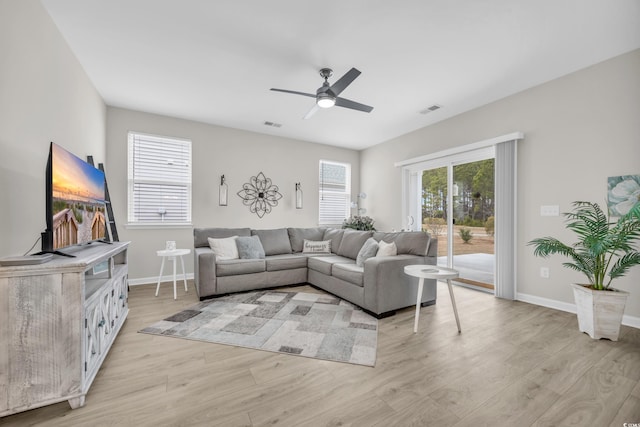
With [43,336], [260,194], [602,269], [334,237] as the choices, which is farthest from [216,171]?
[602,269]

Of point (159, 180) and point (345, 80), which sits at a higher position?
point (345, 80)

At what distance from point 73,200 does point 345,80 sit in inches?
101

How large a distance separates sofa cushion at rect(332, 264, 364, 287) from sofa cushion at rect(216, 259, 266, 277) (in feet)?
3.67

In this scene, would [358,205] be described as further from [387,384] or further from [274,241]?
[387,384]

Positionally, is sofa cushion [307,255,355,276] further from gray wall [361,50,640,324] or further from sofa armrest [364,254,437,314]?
gray wall [361,50,640,324]

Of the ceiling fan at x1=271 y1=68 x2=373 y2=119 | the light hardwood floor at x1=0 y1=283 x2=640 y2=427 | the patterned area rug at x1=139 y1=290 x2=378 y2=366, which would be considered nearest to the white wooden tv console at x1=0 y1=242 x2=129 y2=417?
the light hardwood floor at x1=0 y1=283 x2=640 y2=427

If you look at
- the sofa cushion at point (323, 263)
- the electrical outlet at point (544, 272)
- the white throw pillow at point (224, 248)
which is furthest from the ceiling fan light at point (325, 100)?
the electrical outlet at point (544, 272)

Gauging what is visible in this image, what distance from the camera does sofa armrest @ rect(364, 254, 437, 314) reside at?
2924mm

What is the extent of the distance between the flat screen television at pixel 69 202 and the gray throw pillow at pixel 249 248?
1.70 m

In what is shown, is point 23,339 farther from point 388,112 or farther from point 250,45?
Result: point 388,112

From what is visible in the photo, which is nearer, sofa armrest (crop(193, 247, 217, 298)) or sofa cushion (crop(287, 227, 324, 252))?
sofa armrest (crop(193, 247, 217, 298))

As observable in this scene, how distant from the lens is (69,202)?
80.0 inches

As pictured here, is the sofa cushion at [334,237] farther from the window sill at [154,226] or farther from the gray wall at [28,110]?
the gray wall at [28,110]

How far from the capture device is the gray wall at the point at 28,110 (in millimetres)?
1744
